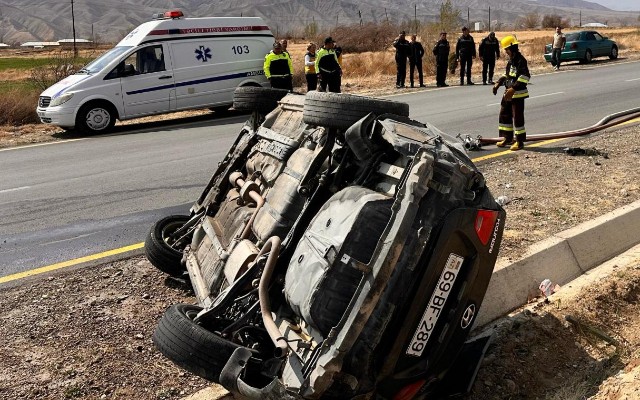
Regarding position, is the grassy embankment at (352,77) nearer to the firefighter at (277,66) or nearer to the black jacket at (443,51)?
the black jacket at (443,51)

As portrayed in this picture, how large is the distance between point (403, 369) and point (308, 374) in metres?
0.49

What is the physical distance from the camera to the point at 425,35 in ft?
107

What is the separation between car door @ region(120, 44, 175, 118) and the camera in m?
14.9

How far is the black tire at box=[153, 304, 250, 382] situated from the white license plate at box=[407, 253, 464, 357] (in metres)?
0.91

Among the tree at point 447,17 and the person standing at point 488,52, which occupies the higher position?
the tree at point 447,17

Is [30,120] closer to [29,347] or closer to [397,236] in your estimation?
[29,347]

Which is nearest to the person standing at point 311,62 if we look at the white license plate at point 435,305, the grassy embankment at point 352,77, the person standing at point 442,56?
the grassy embankment at point 352,77

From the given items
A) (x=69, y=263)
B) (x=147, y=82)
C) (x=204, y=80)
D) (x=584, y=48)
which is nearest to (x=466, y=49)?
(x=204, y=80)

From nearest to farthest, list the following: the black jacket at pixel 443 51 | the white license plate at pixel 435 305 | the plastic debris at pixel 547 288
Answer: the white license plate at pixel 435 305 → the plastic debris at pixel 547 288 → the black jacket at pixel 443 51

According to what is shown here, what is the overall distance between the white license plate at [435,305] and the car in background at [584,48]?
1106 inches

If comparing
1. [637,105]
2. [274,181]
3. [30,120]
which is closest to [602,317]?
[274,181]

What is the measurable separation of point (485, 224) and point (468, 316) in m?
0.48

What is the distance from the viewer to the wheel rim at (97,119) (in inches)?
567

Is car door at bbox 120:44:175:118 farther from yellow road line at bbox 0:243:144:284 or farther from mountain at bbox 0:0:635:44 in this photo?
mountain at bbox 0:0:635:44
